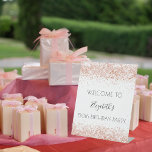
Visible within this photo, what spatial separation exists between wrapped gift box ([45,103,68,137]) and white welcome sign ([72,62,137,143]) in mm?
60

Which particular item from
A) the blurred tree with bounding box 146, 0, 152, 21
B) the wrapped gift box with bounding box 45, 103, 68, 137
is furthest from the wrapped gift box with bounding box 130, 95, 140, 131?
the blurred tree with bounding box 146, 0, 152, 21

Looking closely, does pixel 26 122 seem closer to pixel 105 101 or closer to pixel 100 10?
pixel 105 101

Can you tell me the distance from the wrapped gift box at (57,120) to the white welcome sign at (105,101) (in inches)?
2.4

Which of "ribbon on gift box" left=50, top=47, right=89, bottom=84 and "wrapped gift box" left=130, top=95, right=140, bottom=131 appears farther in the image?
"ribbon on gift box" left=50, top=47, right=89, bottom=84

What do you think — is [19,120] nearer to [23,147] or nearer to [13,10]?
[23,147]

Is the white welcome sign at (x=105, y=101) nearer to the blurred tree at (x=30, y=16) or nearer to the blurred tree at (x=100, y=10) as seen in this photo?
the blurred tree at (x=30, y=16)

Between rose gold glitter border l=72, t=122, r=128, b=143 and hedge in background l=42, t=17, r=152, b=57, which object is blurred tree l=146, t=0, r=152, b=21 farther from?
rose gold glitter border l=72, t=122, r=128, b=143

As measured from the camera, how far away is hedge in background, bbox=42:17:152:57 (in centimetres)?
1216

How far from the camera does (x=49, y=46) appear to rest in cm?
167

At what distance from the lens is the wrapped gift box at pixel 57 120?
4.27 ft

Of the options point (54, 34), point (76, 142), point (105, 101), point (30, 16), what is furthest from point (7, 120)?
point (30, 16)

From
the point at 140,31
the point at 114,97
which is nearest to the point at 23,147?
the point at 114,97

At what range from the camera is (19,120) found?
125 centimetres

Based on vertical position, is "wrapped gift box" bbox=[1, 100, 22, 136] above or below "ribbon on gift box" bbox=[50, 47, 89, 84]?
below
